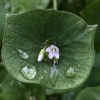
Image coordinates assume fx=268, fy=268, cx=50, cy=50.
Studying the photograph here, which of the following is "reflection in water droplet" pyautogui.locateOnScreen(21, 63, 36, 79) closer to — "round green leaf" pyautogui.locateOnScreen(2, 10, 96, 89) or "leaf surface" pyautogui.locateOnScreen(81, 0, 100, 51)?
"round green leaf" pyautogui.locateOnScreen(2, 10, 96, 89)

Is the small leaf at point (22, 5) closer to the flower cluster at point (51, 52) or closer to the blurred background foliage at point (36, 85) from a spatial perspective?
the blurred background foliage at point (36, 85)

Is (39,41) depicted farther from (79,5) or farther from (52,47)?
(79,5)

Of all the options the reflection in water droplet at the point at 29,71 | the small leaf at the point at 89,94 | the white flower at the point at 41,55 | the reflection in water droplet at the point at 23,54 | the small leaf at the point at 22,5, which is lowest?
the small leaf at the point at 89,94

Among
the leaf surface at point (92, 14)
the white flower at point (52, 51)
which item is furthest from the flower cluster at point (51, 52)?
the leaf surface at point (92, 14)

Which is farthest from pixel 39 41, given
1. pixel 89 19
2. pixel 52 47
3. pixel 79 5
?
pixel 79 5

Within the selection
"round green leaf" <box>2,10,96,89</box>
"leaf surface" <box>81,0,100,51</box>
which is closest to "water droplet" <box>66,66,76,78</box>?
"round green leaf" <box>2,10,96,89</box>

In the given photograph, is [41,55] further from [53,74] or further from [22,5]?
[22,5]

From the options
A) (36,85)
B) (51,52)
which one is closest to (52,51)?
(51,52)

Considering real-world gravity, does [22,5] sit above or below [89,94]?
above
